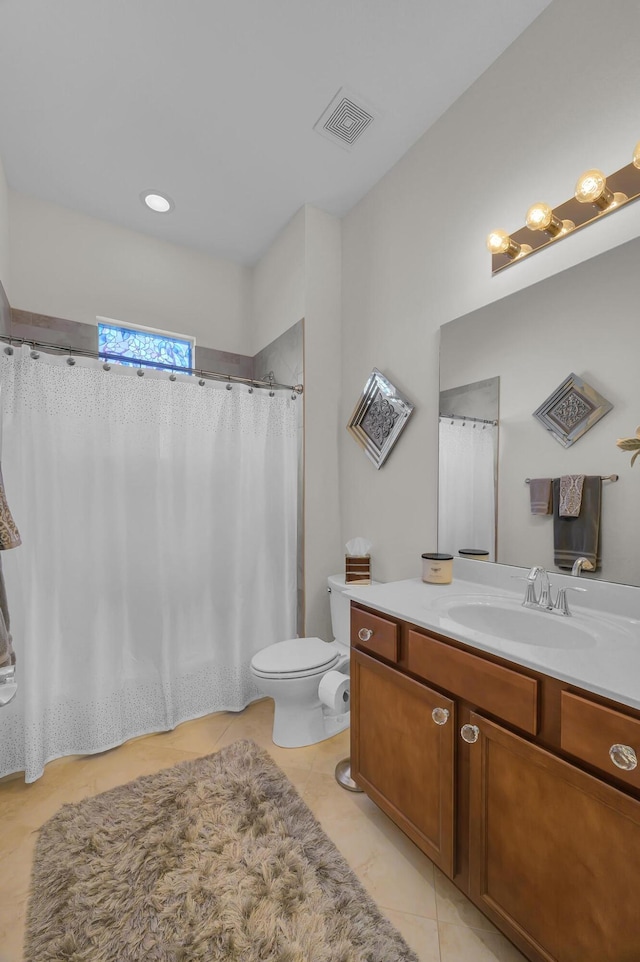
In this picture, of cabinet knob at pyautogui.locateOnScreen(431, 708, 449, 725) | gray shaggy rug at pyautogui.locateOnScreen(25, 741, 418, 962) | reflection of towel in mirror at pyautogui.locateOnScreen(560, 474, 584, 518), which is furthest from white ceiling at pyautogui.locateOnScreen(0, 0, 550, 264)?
gray shaggy rug at pyautogui.locateOnScreen(25, 741, 418, 962)

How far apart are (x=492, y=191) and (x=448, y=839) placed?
7.24ft

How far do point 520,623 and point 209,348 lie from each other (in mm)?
2515

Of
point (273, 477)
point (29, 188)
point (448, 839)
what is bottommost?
point (448, 839)

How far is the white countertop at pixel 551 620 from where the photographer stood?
2.81 ft

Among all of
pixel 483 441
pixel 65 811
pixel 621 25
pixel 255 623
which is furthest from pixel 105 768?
pixel 621 25

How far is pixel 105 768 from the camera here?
1.76 meters

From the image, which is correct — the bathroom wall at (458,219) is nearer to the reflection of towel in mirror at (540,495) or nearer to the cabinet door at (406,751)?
the reflection of towel in mirror at (540,495)

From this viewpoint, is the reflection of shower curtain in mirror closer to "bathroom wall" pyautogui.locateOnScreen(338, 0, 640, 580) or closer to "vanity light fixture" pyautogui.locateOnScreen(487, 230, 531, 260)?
"bathroom wall" pyautogui.locateOnScreen(338, 0, 640, 580)

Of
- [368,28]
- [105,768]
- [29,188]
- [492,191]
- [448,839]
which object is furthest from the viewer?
[29,188]

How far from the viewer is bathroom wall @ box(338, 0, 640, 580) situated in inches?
49.5

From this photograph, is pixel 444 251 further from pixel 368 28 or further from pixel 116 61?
pixel 116 61

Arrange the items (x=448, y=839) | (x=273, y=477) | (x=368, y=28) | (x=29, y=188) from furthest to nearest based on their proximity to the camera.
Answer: (x=273, y=477) < (x=29, y=188) < (x=368, y=28) < (x=448, y=839)

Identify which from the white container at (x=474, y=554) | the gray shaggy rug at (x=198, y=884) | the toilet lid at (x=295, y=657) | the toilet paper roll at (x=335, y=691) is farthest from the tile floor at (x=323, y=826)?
the white container at (x=474, y=554)

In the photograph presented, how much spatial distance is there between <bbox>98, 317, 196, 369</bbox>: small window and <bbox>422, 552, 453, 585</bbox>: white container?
1817 mm
